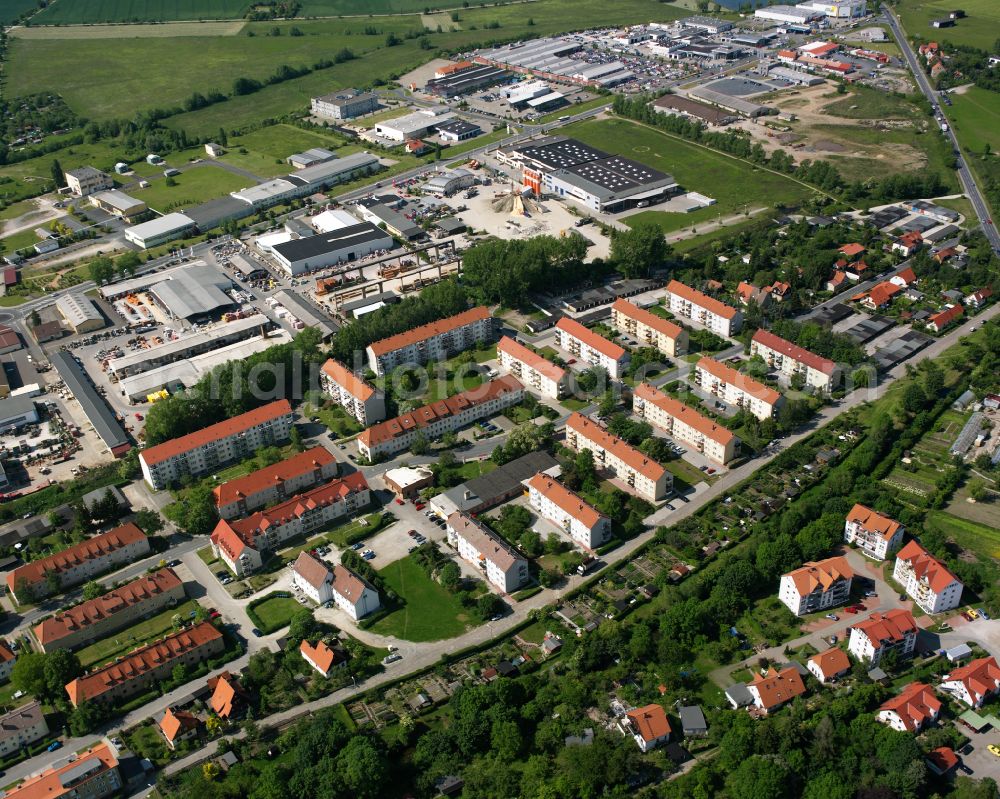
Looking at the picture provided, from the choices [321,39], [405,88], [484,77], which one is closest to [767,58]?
[484,77]

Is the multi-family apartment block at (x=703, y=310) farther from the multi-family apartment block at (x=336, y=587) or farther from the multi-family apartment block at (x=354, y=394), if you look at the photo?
the multi-family apartment block at (x=336, y=587)

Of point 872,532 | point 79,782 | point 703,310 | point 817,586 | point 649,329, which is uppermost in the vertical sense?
point 703,310

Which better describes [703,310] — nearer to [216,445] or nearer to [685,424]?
[685,424]

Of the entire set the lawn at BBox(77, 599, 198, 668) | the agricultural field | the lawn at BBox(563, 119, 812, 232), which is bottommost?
the lawn at BBox(77, 599, 198, 668)

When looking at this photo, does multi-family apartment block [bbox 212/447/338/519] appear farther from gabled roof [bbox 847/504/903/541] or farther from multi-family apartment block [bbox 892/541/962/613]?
multi-family apartment block [bbox 892/541/962/613]

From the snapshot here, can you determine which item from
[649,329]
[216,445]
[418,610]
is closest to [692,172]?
[649,329]

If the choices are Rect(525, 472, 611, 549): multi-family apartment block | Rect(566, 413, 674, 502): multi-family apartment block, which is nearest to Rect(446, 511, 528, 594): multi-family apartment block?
Rect(525, 472, 611, 549): multi-family apartment block
